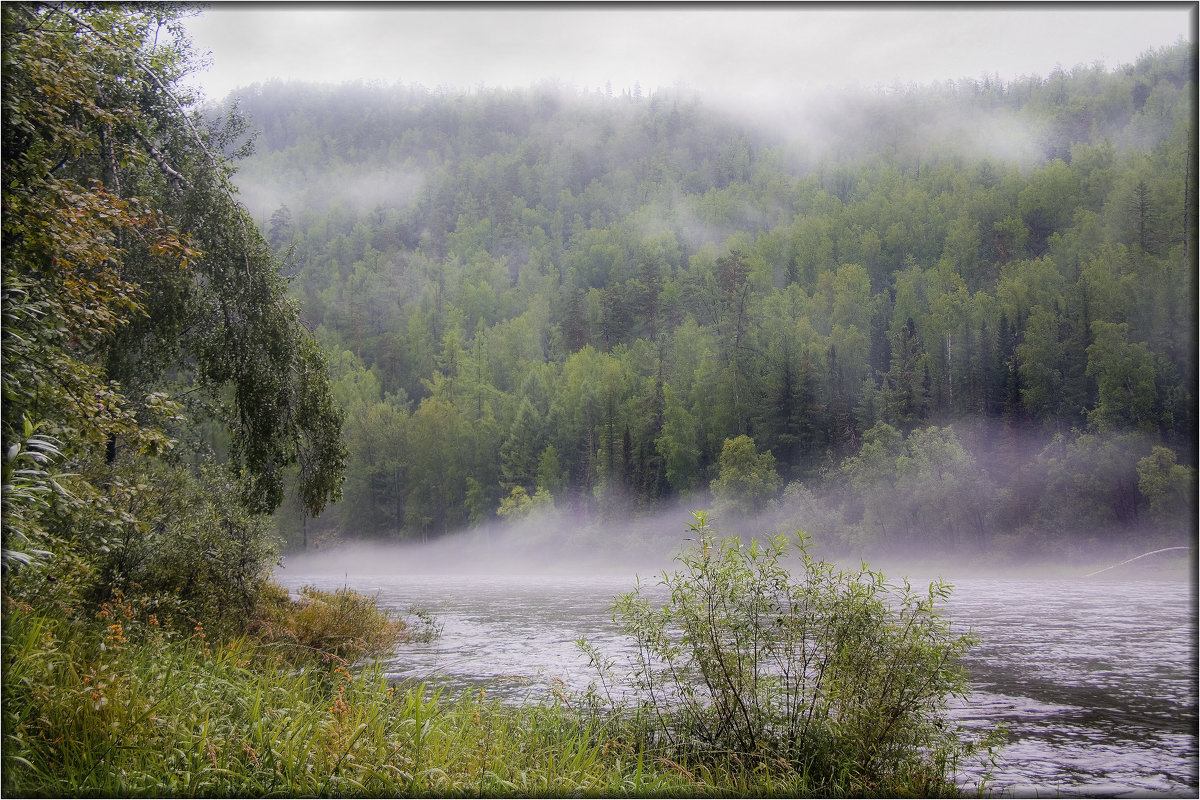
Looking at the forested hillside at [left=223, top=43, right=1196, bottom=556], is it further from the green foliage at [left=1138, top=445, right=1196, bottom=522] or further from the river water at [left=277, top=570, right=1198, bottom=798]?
the river water at [left=277, top=570, right=1198, bottom=798]

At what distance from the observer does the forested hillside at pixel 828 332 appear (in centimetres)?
7031

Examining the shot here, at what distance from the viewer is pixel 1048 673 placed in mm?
15789

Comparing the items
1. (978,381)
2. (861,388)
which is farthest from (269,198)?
(978,381)

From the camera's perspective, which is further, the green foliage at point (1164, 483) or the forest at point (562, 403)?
the green foliage at point (1164, 483)

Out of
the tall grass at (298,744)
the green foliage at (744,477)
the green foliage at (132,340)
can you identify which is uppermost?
the green foliage at (132,340)

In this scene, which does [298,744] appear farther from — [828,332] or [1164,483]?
[828,332]

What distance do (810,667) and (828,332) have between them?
97.5 metres

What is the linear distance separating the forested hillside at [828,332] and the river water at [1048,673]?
981 cm

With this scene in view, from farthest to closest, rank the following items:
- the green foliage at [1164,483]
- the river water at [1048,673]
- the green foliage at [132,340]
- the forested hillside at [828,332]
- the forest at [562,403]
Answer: the forested hillside at [828,332], the green foliage at [1164,483], the river water at [1048,673], the forest at [562,403], the green foliage at [132,340]

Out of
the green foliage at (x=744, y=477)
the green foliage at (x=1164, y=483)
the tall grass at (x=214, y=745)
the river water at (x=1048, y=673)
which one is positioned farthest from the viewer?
the green foliage at (x=744, y=477)

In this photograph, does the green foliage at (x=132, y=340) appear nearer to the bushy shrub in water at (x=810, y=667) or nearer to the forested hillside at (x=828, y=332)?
the forested hillside at (x=828, y=332)

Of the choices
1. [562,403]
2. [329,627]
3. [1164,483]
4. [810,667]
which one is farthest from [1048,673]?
[562,403]

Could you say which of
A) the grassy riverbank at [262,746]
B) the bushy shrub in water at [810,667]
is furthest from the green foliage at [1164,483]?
the grassy riverbank at [262,746]

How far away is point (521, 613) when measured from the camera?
1204 inches
